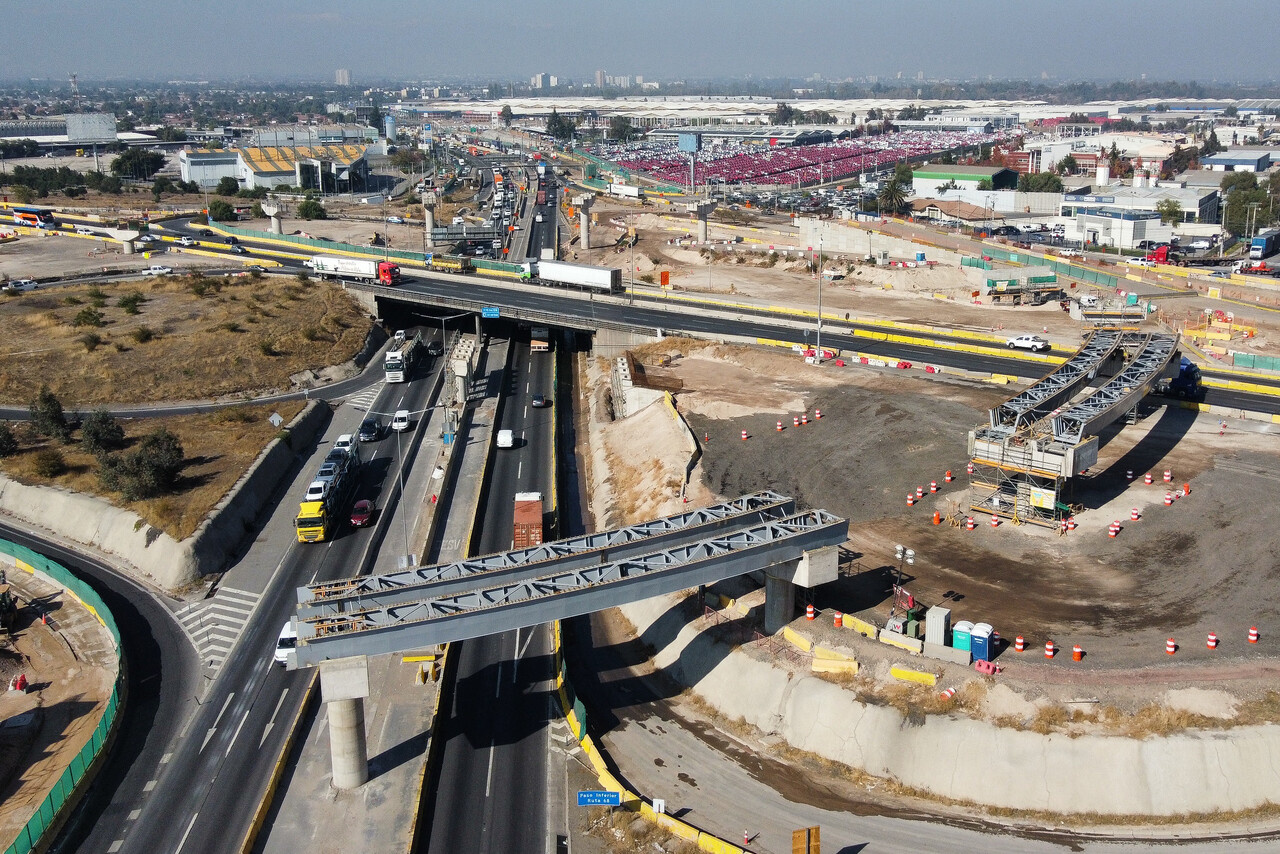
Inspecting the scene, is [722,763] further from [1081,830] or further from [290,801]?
[290,801]

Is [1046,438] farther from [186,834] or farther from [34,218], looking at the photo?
[34,218]

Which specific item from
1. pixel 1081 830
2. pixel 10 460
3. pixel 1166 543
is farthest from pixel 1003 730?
pixel 10 460

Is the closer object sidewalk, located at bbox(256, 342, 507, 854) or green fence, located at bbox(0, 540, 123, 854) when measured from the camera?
green fence, located at bbox(0, 540, 123, 854)

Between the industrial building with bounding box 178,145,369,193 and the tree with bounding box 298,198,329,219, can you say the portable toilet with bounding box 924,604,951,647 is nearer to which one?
the tree with bounding box 298,198,329,219

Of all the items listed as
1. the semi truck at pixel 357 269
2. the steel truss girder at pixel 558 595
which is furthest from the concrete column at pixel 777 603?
the semi truck at pixel 357 269

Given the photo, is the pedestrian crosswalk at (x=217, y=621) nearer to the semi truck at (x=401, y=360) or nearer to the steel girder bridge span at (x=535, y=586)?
the steel girder bridge span at (x=535, y=586)

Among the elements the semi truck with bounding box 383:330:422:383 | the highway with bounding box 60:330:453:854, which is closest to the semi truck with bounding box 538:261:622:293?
the semi truck with bounding box 383:330:422:383

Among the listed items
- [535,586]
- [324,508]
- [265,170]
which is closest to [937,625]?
[535,586]
